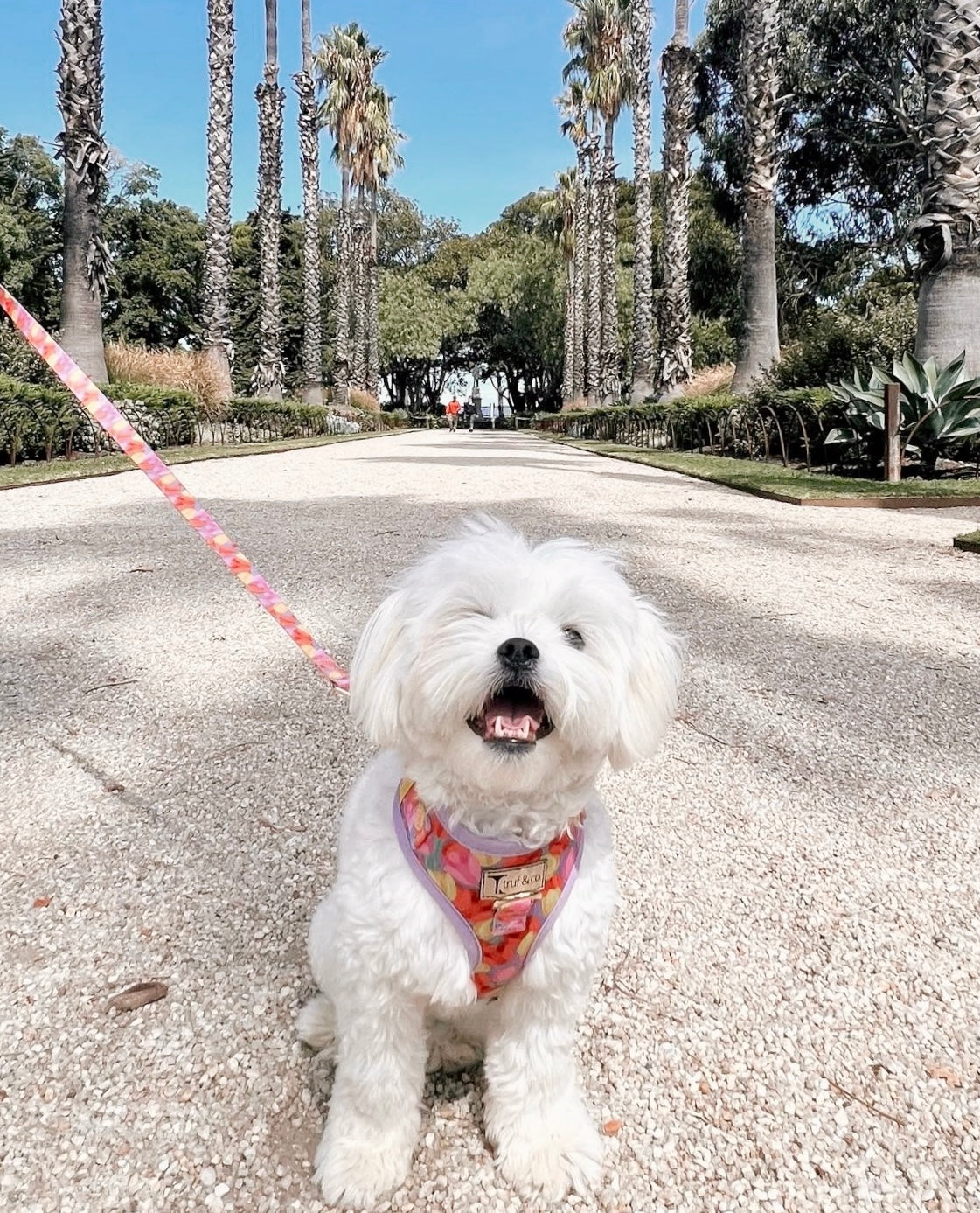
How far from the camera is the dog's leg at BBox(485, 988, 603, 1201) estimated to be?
151cm

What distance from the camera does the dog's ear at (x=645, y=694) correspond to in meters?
1.51

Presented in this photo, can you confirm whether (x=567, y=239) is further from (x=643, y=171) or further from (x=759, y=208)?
(x=759, y=208)

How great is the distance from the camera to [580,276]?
156 ft

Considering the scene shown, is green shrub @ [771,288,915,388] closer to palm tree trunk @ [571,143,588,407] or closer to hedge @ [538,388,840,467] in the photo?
hedge @ [538,388,840,467]

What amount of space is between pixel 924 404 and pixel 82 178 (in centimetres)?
1351

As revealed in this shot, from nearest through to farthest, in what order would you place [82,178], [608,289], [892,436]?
[892,436], [82,178], [608,289]

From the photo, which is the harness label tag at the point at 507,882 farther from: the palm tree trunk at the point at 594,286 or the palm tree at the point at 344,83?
the palm tree at the point at 344,83

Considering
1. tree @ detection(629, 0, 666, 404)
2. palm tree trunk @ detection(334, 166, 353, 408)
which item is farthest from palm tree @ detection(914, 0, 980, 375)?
palm tree trunk @ detection(334, 166, 353, 408)

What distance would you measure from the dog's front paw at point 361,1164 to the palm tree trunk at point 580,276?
134ft

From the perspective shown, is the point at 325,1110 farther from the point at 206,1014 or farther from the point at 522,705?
the point at 522,705

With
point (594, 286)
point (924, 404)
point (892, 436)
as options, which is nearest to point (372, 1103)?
point (892, 436)

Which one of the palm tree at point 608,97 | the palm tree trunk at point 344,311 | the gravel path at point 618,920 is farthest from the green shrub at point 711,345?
the gravel path at point 618,920

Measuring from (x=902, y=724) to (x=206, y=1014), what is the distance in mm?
2791

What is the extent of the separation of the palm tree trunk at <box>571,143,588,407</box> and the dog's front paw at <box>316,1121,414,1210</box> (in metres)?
40.8
